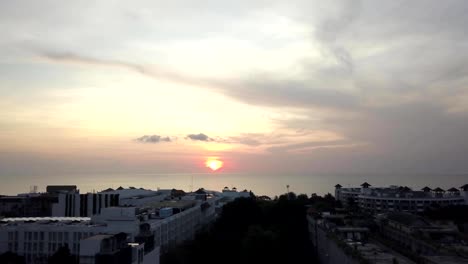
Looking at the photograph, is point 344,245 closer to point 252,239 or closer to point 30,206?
point 252,239

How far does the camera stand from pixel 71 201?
5266 centimetres

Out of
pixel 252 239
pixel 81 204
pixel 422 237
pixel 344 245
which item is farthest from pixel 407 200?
pixel 81 204

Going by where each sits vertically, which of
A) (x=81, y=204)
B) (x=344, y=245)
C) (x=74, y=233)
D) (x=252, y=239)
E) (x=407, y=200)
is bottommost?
(x=252, y=239)

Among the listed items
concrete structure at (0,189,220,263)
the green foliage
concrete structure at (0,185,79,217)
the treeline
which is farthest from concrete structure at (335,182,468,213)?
concrete structure at (0,185,79,217)

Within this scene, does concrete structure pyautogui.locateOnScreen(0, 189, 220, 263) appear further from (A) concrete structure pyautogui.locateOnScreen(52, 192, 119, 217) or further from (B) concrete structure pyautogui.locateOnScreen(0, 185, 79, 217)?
(B) concrete structure pyautogui.locateOnScreen(0, 185, 79, 217)

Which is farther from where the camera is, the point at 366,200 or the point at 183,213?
the point at 366,200

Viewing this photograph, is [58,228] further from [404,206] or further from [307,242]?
[404,206]

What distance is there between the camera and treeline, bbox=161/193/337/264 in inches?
1304

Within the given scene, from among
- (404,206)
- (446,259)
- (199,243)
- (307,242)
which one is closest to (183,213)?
(199,243)

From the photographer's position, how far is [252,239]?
3334 centimetres

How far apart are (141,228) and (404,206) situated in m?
51.9

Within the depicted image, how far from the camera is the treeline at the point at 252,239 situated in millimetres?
33125

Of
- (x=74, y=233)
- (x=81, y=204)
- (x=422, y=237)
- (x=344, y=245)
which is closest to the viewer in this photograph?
(x=344, y=245)

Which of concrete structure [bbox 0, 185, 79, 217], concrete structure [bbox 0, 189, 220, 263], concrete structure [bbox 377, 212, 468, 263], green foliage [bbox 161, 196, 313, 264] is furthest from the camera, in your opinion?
concrete structure [bbox 0, 185, 79, 217]
